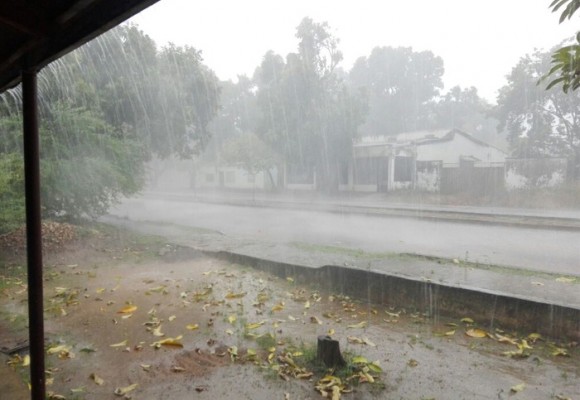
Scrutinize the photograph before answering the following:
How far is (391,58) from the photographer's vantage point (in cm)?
4847

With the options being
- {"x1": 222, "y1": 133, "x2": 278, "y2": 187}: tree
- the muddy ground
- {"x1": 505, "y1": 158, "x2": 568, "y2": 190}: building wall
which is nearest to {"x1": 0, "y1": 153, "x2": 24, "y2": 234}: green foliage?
the muddy ground

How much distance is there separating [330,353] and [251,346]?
112 cm

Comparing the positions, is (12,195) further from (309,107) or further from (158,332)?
(309,107)

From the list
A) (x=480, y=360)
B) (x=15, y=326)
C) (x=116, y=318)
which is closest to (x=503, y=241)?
(x=480, y=360)

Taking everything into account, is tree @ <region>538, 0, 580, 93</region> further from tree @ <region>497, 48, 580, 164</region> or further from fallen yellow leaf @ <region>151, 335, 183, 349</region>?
tree @ <region>497, 48, 580, 164</region>

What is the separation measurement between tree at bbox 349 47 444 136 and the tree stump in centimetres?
4530

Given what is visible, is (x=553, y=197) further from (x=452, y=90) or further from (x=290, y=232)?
(x=452, y=90)

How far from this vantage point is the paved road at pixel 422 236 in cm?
987

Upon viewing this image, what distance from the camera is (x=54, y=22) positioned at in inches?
103

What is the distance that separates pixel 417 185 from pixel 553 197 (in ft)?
27.1

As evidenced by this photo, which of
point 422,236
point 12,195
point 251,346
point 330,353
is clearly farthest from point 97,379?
point 422,236

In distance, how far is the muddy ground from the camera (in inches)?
157

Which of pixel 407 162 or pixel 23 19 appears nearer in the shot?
pixel 23 19

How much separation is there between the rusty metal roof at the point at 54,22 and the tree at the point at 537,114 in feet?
87.1
